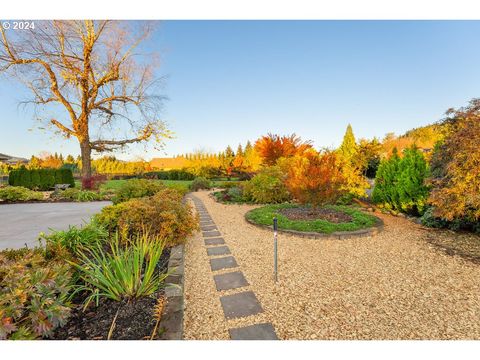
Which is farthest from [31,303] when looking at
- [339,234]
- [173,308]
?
[339,234]

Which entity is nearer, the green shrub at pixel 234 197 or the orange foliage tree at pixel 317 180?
the orange foliage tree at pixel 317 180

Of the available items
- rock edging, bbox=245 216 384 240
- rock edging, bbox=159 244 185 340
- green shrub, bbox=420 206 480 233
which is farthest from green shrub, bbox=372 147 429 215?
rock edging, bbox=159 244 185 340

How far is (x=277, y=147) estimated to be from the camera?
551 inches

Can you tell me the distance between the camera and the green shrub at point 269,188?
9.30m

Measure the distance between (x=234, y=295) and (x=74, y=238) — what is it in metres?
2.61

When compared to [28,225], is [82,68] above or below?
above

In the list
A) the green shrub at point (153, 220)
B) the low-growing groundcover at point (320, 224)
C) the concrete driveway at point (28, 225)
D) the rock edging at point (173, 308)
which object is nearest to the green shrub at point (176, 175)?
the concrete driveway at point (28, 225)

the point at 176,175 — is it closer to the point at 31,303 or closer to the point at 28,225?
the point at 28,225

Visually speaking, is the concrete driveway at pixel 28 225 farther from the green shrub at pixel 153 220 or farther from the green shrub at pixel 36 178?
the green shrub at pixel 36 178

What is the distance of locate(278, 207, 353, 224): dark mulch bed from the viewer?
18.7ft

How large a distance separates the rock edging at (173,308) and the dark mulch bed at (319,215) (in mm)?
3885

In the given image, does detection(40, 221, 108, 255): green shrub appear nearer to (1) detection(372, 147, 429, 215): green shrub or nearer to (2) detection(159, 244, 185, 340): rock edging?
(2) detection(159, 244, 185, 340): rock edging

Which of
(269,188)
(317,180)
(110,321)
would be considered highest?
(317,180)
